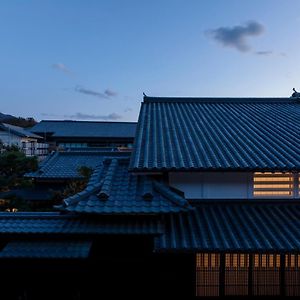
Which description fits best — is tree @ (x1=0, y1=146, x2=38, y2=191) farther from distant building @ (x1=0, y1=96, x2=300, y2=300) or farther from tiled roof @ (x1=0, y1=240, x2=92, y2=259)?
tiled roof @ (x1=0, y1=240, x2=92, y2=259)

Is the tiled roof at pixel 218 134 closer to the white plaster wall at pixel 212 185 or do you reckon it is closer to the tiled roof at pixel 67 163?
the white plaster wall at pixel 212 185

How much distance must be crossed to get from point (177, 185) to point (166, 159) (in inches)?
28.8

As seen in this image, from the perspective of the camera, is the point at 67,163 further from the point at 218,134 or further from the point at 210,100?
the point at 218,134

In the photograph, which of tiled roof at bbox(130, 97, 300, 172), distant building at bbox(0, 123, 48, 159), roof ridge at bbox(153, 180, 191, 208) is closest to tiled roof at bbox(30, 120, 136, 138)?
distant building at bbox(0, 123, 48, 159)

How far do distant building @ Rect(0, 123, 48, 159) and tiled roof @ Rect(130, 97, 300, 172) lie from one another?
102 feet

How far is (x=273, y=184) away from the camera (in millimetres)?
8172

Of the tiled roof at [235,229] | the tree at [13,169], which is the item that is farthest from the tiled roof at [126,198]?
the tree at [13,169]

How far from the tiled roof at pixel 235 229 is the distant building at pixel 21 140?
35.8 meters

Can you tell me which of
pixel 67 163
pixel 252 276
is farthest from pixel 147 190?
pixel 67 163

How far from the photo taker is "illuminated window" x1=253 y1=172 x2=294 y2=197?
8125mm

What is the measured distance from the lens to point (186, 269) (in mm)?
7445

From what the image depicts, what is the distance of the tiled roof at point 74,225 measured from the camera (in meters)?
6.80

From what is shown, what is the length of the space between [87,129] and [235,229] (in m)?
45.7

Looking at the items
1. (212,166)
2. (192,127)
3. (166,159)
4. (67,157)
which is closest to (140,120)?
(192,127)
